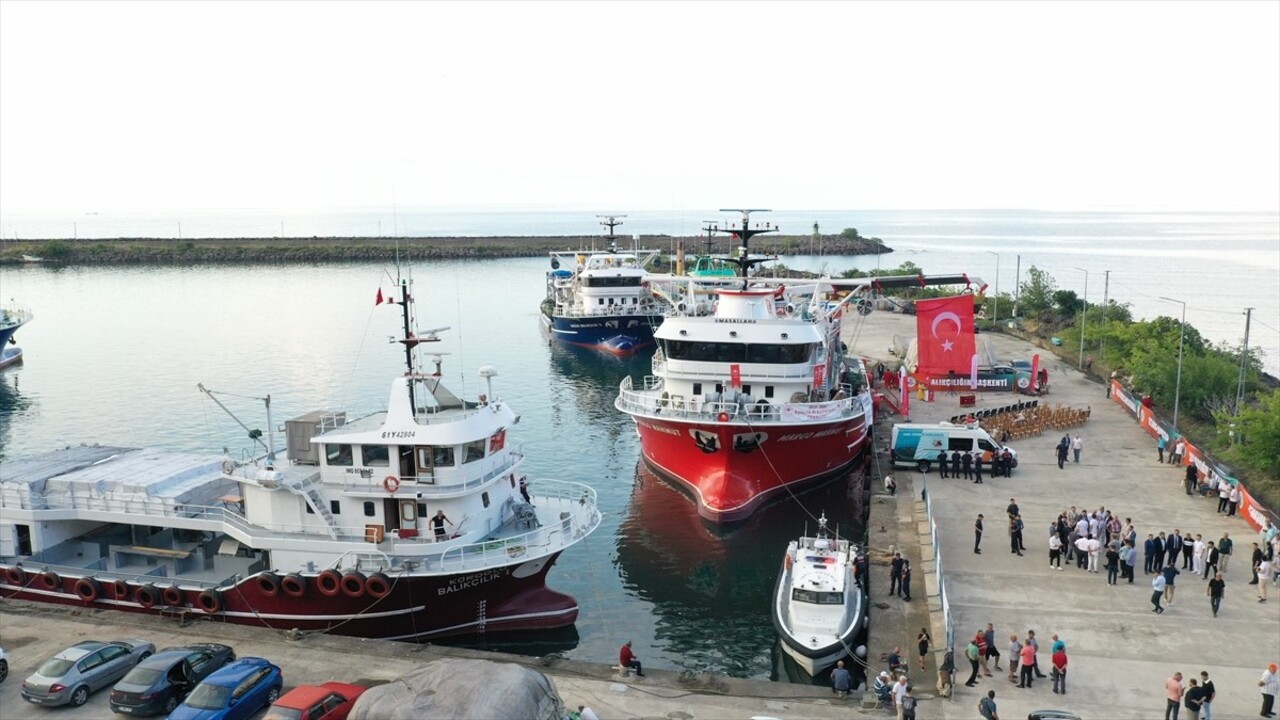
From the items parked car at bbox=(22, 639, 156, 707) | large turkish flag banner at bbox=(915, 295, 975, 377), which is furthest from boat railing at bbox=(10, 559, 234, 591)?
large turkish flag banner at bbox=(915, 295, 975, 377)

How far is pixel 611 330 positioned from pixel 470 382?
57.0 feet

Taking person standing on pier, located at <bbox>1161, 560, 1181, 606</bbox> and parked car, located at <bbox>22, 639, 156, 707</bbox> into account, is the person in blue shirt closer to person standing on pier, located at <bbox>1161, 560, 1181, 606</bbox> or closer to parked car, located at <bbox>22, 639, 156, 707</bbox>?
person standing on pier, located at <bbox>1161, 560, 1181, 606</bbox>

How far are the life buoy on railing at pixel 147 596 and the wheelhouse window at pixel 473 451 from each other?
8161 mm

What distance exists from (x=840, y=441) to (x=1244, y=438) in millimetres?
14594

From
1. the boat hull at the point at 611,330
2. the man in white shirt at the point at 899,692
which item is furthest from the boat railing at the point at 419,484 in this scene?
the boat hull at the point at 611,330

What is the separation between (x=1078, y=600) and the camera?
883 inches

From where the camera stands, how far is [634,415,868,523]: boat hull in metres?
32.4

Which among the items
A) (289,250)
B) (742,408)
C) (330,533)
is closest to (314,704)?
(330,533)

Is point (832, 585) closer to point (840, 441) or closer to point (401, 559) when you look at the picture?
point (401, 559)

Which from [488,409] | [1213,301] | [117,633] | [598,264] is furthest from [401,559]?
[1213,301]

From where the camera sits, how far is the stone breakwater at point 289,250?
163 metres

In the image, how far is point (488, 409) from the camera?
2427 cm

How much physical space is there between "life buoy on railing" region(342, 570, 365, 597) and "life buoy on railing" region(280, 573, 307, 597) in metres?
1.08

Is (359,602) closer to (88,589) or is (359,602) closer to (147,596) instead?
(147,596)
